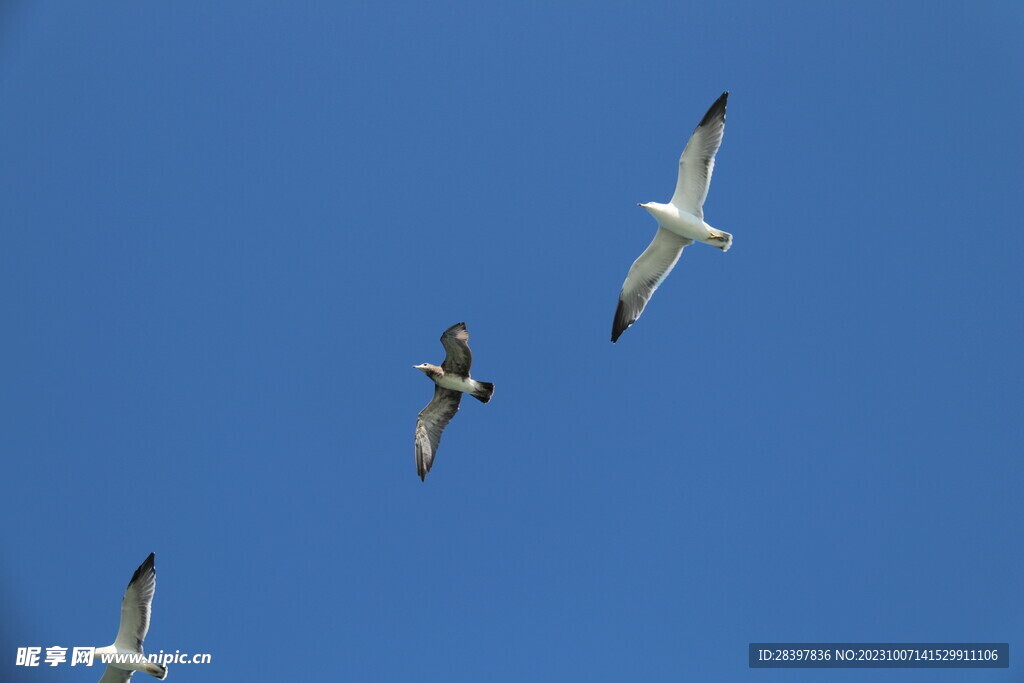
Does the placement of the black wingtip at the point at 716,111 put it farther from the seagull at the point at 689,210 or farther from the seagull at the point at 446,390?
the seagull at the point at 446,390

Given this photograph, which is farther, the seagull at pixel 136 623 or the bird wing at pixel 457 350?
the seagull at pixel 136 623

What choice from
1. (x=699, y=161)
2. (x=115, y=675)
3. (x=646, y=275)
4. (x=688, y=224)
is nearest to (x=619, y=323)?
(x=646, y=275)

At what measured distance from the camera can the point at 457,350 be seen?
17141mm

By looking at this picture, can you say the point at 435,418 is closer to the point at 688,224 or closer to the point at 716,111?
the point at 688,224

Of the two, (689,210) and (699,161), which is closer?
(699,161)

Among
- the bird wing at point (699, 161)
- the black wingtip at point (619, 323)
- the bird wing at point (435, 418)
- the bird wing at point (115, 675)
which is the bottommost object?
the bird wing at point (115, 675)

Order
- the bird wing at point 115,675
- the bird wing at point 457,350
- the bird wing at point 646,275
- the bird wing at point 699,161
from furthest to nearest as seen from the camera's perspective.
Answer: the bird wing at point 646,275
the bird wing at point 115,675
the bird wing at point 699,161
the bird wing at point 457,350

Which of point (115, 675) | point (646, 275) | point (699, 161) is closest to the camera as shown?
point (699, 161)

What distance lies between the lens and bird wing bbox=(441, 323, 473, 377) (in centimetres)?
1689

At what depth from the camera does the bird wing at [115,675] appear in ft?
58.5

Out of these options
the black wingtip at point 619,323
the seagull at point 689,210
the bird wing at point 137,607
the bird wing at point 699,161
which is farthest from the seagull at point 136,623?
the bird wing at point 699,161

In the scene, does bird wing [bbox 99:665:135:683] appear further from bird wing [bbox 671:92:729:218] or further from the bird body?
bird wing [bbox 671:92:729:218]

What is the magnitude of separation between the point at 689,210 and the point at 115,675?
13.6 m

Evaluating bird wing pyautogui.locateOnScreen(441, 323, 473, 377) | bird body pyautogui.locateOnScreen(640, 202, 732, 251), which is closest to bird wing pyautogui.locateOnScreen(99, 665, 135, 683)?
bird wing pyautogui.locateOnScreen(441, 323, 473, 377)
